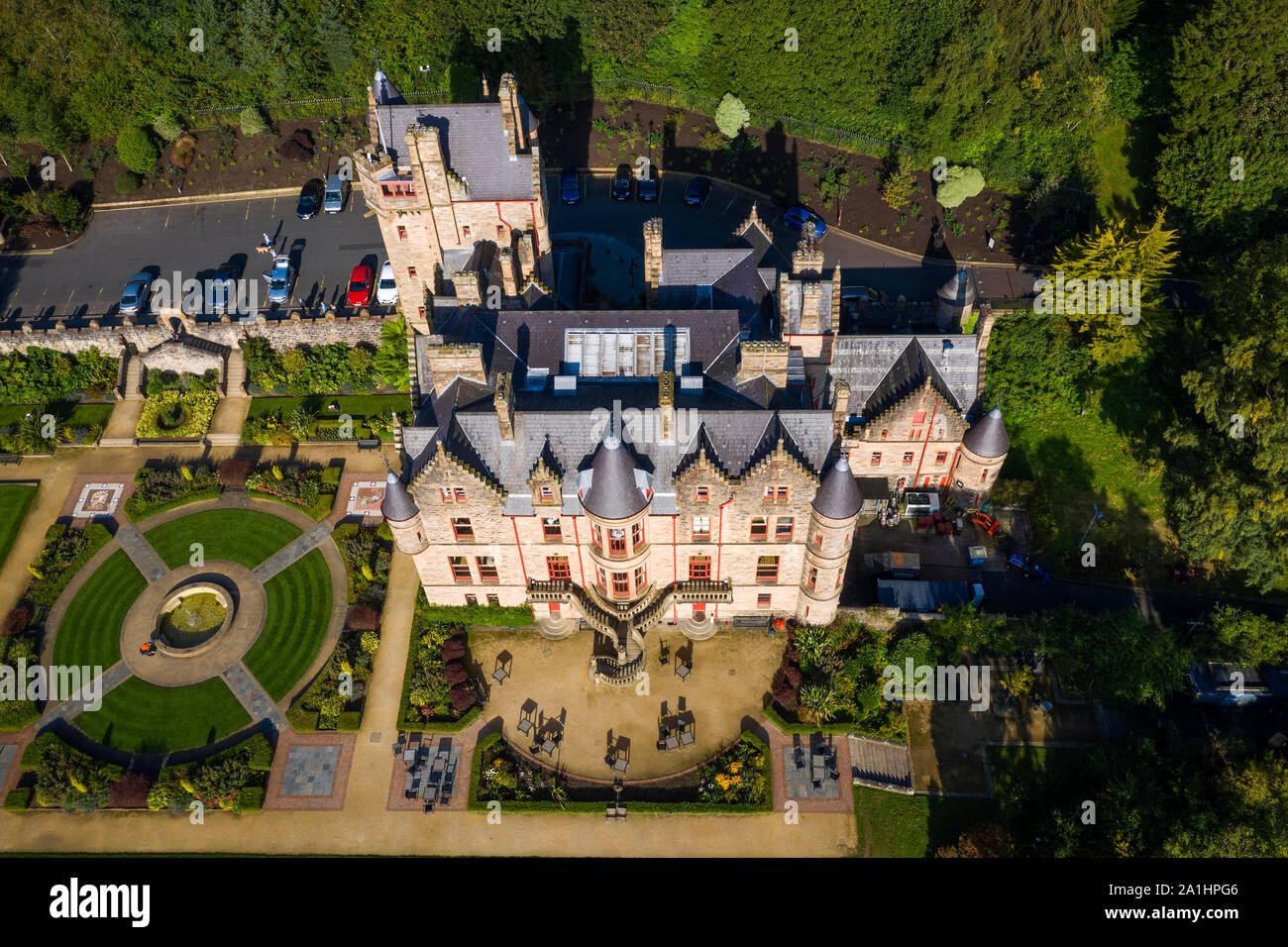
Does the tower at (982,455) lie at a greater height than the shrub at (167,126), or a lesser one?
lesser

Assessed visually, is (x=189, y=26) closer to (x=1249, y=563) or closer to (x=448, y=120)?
(x=448, y=120)

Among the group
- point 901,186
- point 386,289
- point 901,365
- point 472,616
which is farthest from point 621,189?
point 472,616

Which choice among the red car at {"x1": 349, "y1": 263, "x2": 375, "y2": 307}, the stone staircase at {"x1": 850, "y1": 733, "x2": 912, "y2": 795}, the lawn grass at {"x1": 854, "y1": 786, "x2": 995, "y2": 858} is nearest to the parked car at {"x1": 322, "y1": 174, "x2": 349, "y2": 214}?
the red car at {"x1": 349, "y1": 263, "x2": 375, "y2": 307}

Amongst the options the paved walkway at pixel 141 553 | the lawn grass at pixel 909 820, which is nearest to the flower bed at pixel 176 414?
the paved walkway at pixel 141 553

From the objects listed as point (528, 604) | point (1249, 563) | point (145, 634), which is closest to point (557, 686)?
point (528, 604)

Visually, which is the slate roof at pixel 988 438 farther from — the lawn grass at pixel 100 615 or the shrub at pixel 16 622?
the shrub at pixel 16 622

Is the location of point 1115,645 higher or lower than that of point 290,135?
lower
